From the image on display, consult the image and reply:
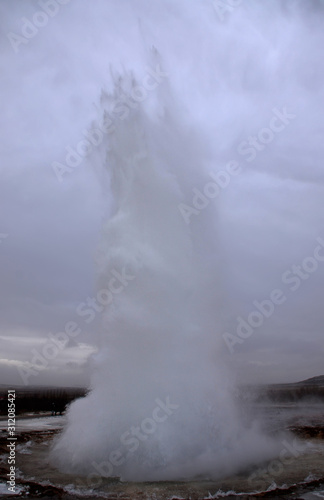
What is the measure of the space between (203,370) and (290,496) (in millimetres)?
6403

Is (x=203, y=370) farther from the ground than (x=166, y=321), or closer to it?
closer to it

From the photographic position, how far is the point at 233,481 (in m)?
13.3

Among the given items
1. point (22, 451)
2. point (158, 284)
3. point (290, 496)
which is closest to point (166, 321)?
point (158, 284)

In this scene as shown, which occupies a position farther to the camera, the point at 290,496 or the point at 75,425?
the point at 75,425

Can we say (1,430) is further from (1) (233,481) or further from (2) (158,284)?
(1) (233,481)

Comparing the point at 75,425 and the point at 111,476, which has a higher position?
the point at 75,425

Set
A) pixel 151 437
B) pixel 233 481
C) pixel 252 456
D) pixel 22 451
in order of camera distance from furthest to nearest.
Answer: pixel 22 451 < pixel 252 456 < pixel 151 437 < pixel 233 481

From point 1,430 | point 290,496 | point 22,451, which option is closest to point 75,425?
point 22,451

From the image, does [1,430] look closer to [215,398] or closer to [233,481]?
[215,398]

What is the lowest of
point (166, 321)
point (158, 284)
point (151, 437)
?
point (151, 437)

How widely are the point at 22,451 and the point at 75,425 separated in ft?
15.7

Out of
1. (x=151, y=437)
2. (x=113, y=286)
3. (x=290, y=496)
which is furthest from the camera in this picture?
(x=113, y=286)

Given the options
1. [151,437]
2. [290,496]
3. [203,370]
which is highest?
[203,370]

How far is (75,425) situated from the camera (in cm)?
1680
